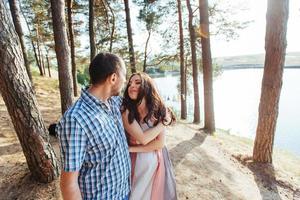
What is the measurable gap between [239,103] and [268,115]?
29.3m

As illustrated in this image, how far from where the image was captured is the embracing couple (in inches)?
65.6

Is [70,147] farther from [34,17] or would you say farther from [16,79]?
[34,17]

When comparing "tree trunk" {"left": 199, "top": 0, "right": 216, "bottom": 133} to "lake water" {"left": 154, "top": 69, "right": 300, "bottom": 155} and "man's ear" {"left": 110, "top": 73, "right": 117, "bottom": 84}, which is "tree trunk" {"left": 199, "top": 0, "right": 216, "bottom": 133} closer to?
"lake water" {"left": 154, "top": 69, "right": 300, "bottom": 155}

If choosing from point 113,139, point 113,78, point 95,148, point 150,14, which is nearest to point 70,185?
point 95,148

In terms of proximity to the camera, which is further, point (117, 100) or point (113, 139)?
point (117, 100)

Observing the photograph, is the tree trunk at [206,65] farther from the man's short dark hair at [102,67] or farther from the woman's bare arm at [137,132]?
the man's short dark hair at [102,67]

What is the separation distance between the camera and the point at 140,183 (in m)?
2.59

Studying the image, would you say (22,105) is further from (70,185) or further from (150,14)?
(150,14)

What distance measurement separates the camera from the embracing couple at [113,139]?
1666 millimetres

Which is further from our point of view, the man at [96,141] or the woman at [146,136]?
the woman at [146,136]

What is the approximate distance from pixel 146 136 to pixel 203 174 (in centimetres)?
321

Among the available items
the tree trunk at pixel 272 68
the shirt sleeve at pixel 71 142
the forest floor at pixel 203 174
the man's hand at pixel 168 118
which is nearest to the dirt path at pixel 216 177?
the forest floor at pixel 203 174

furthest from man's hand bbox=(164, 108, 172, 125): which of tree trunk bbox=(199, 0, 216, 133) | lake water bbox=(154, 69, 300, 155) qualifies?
lake water bbox=(154, 69, 300, 155)

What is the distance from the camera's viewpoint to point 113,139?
187 centimetres
